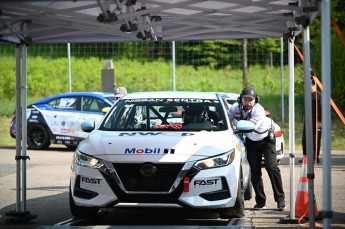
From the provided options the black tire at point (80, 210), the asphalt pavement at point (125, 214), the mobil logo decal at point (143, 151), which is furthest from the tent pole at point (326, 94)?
the black tire at point (80, 210)

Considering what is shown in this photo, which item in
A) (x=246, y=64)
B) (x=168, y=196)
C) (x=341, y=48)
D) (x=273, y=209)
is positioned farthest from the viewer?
(x=246, y=64)

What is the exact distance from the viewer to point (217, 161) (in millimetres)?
10336

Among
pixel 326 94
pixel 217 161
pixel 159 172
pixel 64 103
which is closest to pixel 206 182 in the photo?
pixel 217 161

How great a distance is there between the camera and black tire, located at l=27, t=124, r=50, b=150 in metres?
23.0

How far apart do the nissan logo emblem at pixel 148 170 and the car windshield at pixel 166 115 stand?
1.27 metres

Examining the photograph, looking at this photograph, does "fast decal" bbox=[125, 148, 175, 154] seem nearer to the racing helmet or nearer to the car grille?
the car grille

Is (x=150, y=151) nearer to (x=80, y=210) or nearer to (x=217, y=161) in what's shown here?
(x=217, y=161)

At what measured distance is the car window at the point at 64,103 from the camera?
75.2ft

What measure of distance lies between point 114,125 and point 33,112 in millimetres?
11810

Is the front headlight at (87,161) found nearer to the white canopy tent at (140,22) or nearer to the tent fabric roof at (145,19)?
the white canopy tent at (140,22)

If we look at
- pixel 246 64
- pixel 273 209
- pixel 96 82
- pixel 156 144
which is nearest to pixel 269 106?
pixel 246 64

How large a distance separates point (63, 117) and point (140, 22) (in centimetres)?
1143

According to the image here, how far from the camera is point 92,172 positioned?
10.3m

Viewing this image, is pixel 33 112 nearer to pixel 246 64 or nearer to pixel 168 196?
pixel 246 64
